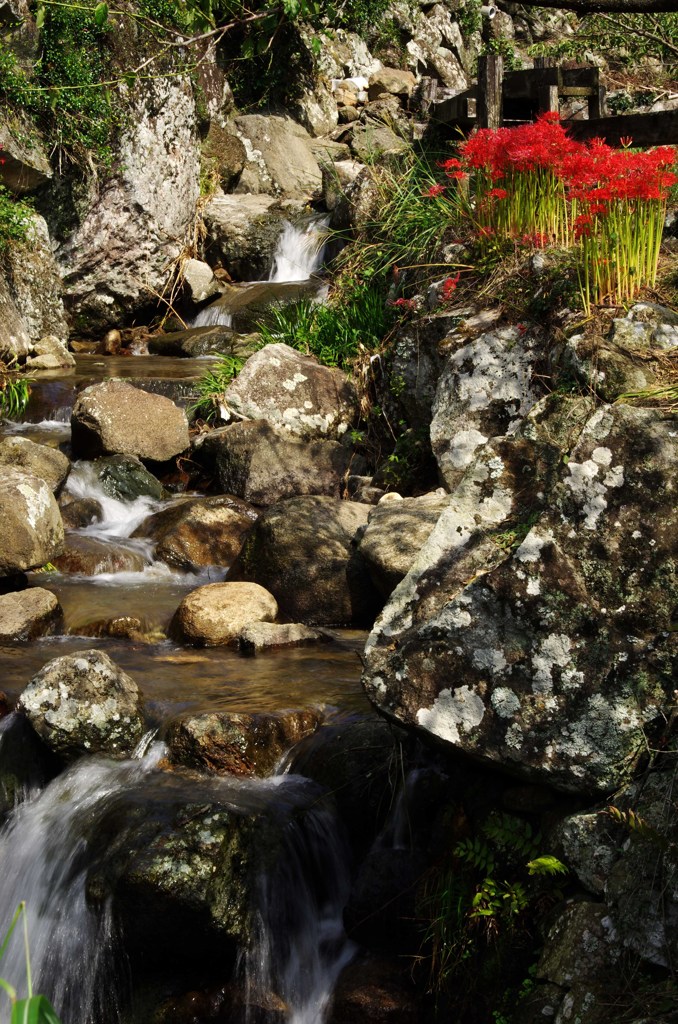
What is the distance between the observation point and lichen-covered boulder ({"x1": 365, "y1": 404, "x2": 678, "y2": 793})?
3.17 meters

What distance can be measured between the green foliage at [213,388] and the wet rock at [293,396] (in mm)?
484

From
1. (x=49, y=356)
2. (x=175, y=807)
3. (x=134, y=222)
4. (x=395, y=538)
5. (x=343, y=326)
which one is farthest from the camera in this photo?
(x=134, y=222)

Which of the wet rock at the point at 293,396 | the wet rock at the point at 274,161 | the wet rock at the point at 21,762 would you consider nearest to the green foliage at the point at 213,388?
the wet rock at the point at 293,396

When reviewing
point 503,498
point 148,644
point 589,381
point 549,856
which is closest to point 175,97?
point 148,644

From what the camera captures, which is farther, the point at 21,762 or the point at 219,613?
the point at 219,613

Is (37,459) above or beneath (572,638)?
beneath

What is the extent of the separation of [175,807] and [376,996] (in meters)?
1.15

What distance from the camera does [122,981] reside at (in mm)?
3934

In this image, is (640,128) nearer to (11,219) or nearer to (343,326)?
(343,326)

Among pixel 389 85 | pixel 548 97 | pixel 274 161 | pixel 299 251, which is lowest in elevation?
pixel 299 251

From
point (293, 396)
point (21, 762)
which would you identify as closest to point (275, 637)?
point (21, 762)

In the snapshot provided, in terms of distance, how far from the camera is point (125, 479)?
8984mm

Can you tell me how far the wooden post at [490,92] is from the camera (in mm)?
8867

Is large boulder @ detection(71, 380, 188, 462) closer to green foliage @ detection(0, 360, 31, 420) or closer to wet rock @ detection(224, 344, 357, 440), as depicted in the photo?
wet rock @ detection(224, 344, 357, 440)
